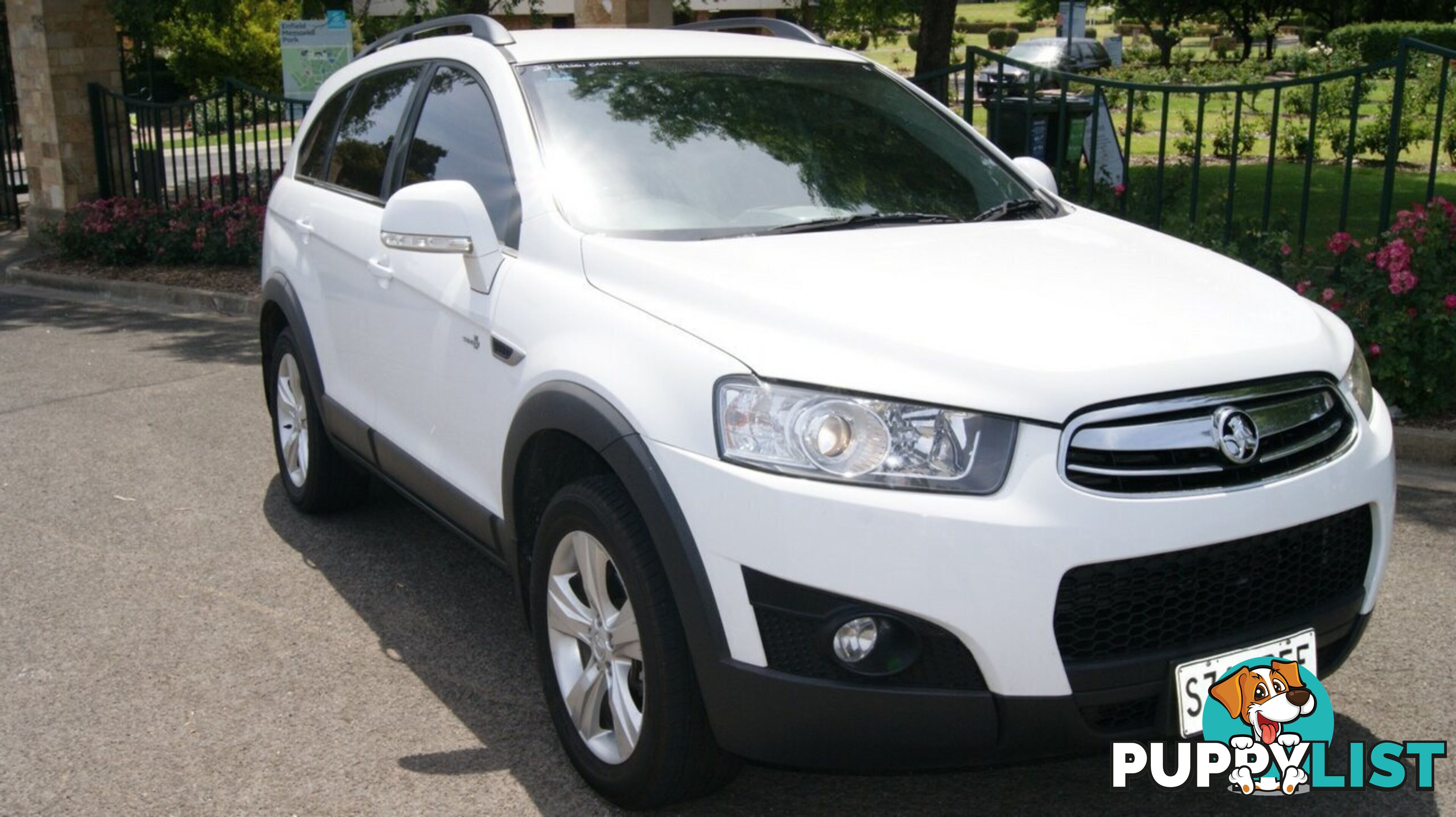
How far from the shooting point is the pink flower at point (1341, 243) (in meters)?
7.02

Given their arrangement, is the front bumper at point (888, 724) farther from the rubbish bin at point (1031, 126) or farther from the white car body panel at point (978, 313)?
the rubbish bin at point (1031, 126)

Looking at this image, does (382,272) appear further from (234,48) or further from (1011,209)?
(234,48)

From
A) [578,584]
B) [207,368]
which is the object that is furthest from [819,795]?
[207,368]

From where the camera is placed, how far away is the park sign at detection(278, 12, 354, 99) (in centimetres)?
1300

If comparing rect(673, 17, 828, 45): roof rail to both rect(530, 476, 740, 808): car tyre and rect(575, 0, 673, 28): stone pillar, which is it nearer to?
rect(530, 476, 740, 808): car tyre

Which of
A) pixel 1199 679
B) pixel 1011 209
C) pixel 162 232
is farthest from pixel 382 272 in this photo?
pixel 162 232

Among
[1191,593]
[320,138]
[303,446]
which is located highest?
[320,138]

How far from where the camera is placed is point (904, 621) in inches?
115

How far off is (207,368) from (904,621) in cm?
721

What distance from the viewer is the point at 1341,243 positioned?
23.0ft

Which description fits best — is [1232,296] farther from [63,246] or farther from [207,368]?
[63,246]

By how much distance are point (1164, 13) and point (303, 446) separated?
47.5 m

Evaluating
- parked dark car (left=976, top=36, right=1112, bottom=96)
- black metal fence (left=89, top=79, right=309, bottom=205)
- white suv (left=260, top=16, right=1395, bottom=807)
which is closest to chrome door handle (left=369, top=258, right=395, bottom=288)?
white suv (left=260, top=16, right=1395, bottom=807)

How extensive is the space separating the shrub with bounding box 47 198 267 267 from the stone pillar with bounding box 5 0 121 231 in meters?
0.70
